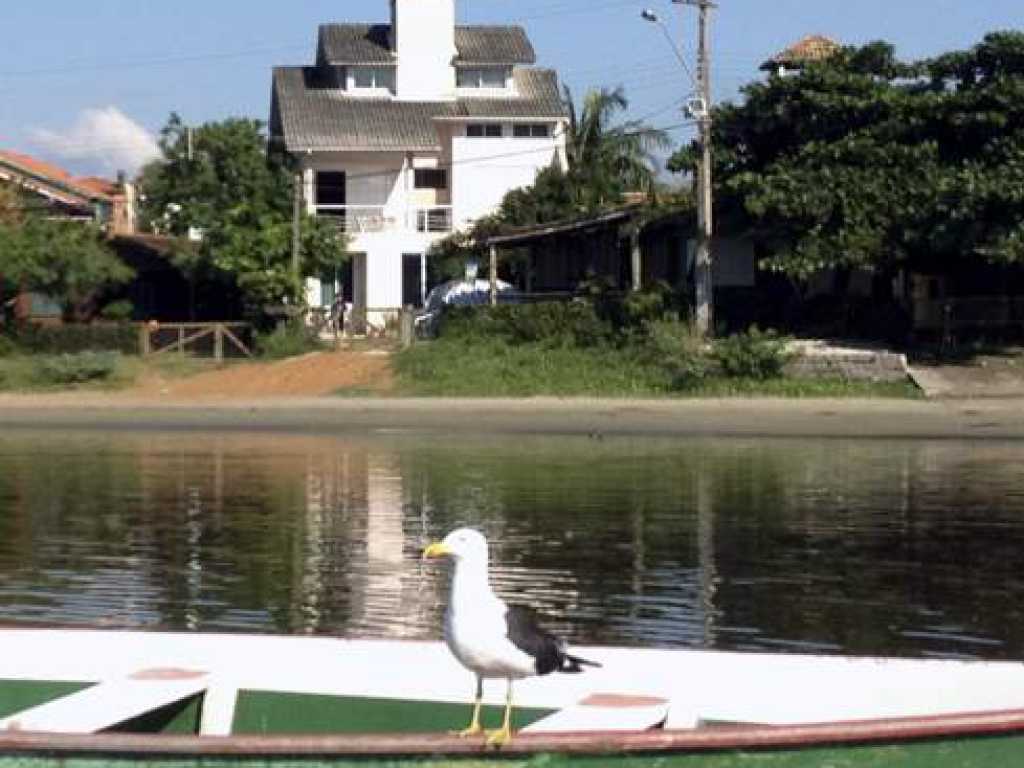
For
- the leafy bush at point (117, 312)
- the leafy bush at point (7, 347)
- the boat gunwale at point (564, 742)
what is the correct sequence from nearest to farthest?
the boat gunwale at point (564, 742), the leafy bush at point (7, 347), the leafy bush at point (117, 312)

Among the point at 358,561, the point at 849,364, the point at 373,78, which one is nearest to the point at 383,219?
the point at 373,78

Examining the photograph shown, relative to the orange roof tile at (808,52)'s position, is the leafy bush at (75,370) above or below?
below

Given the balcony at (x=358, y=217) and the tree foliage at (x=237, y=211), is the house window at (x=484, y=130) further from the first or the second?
the tree foliage at (x=237, y=211)

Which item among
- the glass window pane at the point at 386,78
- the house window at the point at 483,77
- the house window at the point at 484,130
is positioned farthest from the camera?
the house window at the point at 483,77

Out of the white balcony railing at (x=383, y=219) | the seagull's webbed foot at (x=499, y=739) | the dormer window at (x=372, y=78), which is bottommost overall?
the seagull's webbed foot at (x=499, y=739)

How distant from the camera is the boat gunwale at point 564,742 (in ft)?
21.7

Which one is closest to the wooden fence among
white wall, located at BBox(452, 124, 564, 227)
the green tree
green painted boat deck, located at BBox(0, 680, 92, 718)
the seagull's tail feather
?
the green tree

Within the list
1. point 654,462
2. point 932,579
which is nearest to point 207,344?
point 654,462

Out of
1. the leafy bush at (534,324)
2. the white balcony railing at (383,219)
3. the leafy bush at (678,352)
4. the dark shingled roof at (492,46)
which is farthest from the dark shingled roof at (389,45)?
the leafy bush at (678,352)

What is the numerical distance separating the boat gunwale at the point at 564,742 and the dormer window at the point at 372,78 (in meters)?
62.4

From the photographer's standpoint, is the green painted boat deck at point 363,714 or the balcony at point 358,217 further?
the balcony at point 358,217

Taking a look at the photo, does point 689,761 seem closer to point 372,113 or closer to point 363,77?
point 372,113

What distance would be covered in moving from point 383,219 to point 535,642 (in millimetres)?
55608

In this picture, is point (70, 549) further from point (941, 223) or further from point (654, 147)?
point (654, 147)
